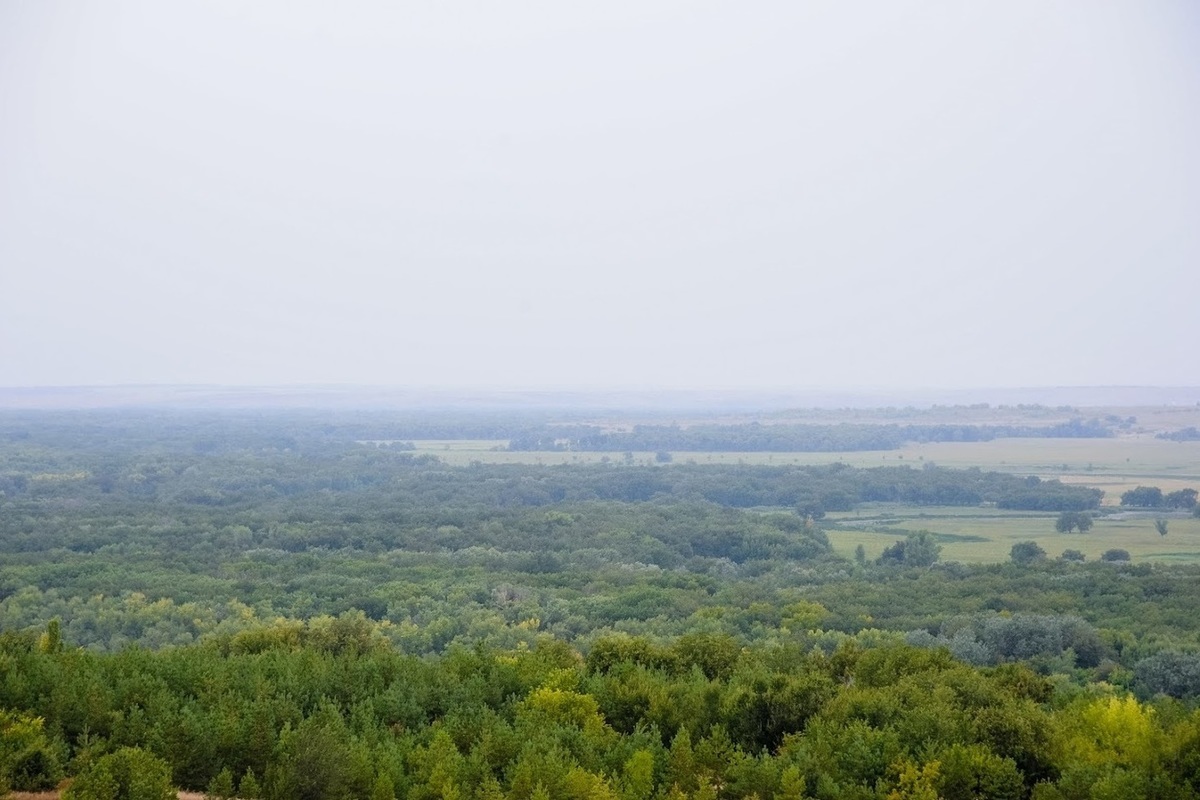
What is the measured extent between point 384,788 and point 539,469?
9247 cm

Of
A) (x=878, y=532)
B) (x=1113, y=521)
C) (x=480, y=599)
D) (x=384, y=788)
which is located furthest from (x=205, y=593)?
(x=1113, y=521)

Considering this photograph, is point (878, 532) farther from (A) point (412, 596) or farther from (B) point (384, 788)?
(B) point (384, 788)

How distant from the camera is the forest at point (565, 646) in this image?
15.8 m

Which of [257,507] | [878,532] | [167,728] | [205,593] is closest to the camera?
[167,728]

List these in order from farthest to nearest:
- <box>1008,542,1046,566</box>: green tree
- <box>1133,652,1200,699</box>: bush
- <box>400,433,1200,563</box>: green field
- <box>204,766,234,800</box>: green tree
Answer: <box>400,433,1200,563</box>: green field → <box>1008,542,1046,566</box>: green tree → <box>1133,652,1200,699</box>: bush → <box>204,766,234,800</box>: green tree

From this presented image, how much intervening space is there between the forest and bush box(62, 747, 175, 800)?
0.15 feet

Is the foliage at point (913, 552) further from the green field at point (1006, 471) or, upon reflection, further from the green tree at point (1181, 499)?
the green tree at point (1181, 499)

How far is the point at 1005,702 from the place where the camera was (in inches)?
728

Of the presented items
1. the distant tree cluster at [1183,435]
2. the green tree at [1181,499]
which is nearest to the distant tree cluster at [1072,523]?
the green tree at [1181,499]

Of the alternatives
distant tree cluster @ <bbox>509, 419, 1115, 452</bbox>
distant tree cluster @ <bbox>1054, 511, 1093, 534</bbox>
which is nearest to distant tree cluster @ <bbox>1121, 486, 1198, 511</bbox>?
distant tree cluster @ <bbox>1054, 511, 1093, 534</bbox>

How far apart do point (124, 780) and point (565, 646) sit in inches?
510

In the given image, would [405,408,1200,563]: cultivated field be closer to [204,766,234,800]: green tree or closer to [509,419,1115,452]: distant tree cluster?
[509,419,1115,452]: distant tree cluster

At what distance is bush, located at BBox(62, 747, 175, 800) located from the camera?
13.0 meters

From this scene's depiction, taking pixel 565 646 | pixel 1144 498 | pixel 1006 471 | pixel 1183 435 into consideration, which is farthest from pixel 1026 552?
pixel 1183 435
